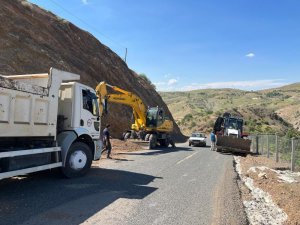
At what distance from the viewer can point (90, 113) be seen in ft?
43.9

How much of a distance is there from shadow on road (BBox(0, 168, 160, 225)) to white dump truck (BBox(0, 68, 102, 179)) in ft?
1.89

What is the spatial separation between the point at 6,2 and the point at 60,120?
27306 mm

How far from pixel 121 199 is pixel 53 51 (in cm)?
2830

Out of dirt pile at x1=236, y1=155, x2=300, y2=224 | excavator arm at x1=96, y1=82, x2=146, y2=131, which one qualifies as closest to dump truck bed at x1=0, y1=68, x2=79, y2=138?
dirt pile at x1=236, y1=155, x2=300, y2=224

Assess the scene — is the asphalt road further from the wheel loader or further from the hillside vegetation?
the hillside vegetation

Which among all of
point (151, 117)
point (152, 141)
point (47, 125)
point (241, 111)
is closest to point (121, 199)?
point (47, 125)

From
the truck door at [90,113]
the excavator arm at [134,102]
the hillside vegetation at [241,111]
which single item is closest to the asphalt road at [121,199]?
the truck door at [90,113]

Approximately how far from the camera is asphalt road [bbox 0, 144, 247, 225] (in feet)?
25.8

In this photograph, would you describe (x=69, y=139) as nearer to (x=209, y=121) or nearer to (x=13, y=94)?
(x=13, y=94)

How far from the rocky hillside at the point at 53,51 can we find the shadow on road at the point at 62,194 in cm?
1794

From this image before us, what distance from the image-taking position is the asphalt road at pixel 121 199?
7875 millimetres

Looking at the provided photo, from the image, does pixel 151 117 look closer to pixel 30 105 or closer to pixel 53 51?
pixel 53 51

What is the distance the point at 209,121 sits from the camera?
273ft

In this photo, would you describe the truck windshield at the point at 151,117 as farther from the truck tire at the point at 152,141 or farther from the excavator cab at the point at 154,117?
the truck tire at the point at 152,141
